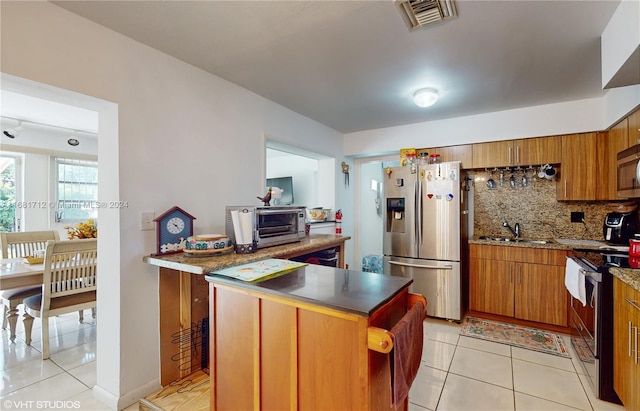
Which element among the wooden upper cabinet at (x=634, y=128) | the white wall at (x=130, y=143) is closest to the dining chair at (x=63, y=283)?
the white wall at (x=130, y=143)

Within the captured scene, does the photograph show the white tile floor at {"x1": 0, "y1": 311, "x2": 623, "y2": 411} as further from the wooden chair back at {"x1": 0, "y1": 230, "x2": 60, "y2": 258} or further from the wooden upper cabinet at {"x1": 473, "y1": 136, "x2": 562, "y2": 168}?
the wooden upper cabinet at {"x1": 473, "y1": 136, "x2": 562, "y2": 168}

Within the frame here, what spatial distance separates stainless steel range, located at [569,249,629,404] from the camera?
74.2 inches

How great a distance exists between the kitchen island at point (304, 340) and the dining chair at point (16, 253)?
2.58 meters

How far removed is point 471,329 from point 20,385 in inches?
155

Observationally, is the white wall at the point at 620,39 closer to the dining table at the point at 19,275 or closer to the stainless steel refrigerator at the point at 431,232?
the stainless steel refrigerator at the point at 431,232

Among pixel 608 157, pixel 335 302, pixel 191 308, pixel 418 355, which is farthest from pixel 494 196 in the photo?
pixel 191 308

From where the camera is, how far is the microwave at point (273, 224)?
2.09 metres

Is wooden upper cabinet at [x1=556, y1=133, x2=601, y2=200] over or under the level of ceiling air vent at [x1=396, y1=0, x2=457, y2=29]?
under

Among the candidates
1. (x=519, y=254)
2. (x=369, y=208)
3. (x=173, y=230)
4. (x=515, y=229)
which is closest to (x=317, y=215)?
(x=369, y=208)

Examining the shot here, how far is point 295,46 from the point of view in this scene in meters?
1.97

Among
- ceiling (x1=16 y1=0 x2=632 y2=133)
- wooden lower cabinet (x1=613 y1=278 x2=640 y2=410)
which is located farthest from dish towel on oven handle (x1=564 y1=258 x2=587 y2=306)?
ceiling (x1=16 y1=0 x2=632 y2=133)

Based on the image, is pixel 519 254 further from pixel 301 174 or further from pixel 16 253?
pixel 16 253

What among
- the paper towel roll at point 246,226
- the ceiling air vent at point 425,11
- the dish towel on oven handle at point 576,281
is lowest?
the dish towel on oven handle at point 576,281

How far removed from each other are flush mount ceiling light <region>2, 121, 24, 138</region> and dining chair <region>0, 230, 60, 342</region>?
1492 mm
